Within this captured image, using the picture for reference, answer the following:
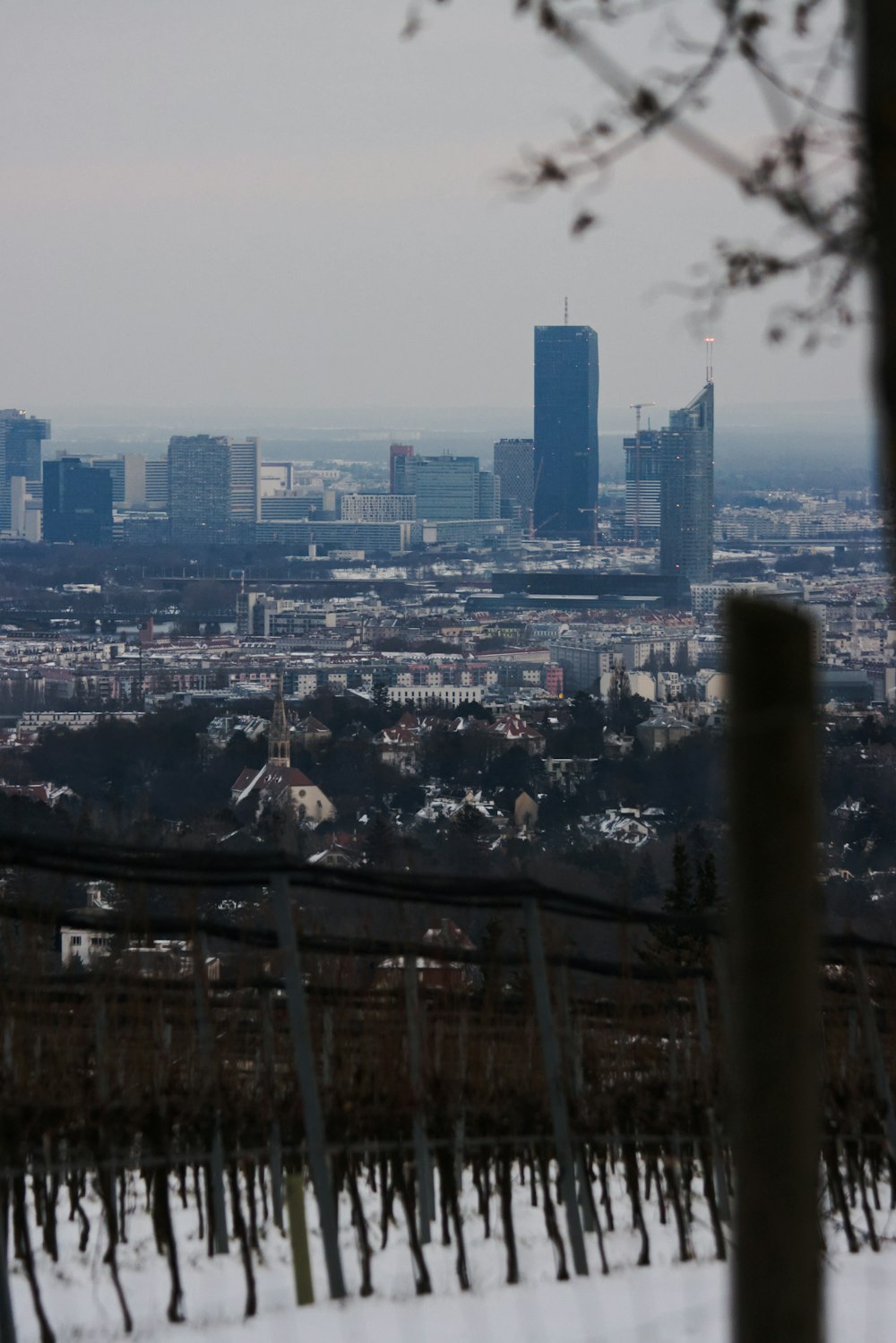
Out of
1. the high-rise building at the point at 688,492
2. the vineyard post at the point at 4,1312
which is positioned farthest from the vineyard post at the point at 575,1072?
the high-rise building at the point at 688,492

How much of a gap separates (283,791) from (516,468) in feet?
321

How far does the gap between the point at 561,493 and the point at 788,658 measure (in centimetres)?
11865

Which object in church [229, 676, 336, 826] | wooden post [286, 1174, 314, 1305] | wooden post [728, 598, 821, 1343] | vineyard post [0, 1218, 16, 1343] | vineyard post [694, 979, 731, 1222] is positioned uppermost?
wooden post [728, 598, 821, 1343]

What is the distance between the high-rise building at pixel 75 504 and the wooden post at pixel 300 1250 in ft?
342

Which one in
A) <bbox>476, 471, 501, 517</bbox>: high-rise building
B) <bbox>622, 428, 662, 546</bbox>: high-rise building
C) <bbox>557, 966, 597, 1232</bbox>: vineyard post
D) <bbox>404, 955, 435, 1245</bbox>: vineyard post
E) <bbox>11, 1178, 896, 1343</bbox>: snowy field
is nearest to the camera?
<bbox>11, 1178, 896, 1343</bbox>: snowy field

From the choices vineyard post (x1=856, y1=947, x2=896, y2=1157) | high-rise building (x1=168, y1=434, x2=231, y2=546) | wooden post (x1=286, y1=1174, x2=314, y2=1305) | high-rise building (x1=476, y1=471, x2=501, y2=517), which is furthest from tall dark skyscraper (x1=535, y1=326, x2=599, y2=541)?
wooden post (x1=286, y1=1174, x2=314, y2=1305)

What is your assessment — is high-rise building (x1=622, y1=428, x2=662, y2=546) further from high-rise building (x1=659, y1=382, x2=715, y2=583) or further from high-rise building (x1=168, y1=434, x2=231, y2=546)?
high-rise building (x1=168, y1=434, x2=231, y2=546)

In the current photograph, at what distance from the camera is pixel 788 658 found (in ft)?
4.10

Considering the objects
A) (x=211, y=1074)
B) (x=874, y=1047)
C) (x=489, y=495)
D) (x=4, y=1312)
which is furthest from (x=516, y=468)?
(x=4, y=1312)

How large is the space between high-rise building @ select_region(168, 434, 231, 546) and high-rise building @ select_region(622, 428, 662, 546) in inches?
1070

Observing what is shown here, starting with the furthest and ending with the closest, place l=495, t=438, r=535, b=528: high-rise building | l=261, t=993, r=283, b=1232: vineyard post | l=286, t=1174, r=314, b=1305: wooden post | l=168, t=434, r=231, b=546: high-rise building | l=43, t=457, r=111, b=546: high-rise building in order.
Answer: l=495, t=438, r=535, b=528: high-rise building < l=168, t=434, r=231, b=546: high-rise building < l=43, t=457, r=111, b=546: high-rise building < l=261, t=993, r=283, b=1232: vineyard post < l=286, t=1174, r=314, b=1305: wooden post

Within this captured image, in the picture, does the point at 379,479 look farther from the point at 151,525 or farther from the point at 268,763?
the point at 268,763

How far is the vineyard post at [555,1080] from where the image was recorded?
4.41m

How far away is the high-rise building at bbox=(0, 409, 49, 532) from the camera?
121188mm
